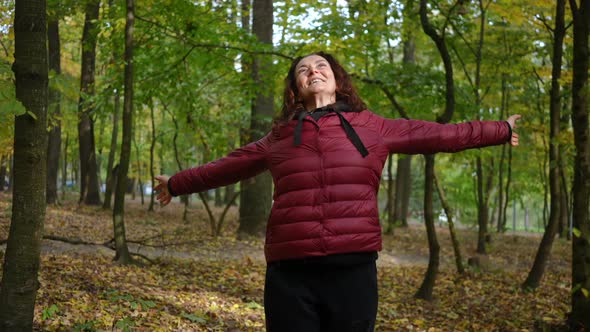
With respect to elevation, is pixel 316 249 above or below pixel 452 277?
above

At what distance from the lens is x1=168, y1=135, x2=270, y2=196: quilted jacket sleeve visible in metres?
2.83

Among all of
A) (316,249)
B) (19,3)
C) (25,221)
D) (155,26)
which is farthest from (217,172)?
(155,26)

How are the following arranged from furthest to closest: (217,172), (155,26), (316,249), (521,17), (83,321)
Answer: (521,17)
(155,26)
(83,321)
(217,172)
(316,249)

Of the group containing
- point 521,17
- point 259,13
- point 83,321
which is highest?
point 259,13

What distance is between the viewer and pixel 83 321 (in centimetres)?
479

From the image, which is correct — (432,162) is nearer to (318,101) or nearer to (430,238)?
(430,238)

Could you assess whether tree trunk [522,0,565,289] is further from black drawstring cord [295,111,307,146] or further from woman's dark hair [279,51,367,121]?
black drawstring cord [295,111,307,146]

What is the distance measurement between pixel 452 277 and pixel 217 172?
9548 mm

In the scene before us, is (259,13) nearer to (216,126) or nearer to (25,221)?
(216,126)

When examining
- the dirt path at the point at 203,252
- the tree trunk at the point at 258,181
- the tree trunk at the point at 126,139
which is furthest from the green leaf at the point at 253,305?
the tree trunk at the point at 258,181

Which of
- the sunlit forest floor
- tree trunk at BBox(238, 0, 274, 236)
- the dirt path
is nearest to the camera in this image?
the sunlit forest floor

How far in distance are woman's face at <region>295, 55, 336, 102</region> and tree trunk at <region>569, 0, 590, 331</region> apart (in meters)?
4.09

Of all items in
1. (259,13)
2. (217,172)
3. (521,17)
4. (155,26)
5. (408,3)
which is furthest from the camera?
(259,13)

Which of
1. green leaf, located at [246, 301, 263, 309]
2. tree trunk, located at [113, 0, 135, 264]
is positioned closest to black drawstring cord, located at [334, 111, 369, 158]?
green leaf, located at [246, 301, 263, 309]
